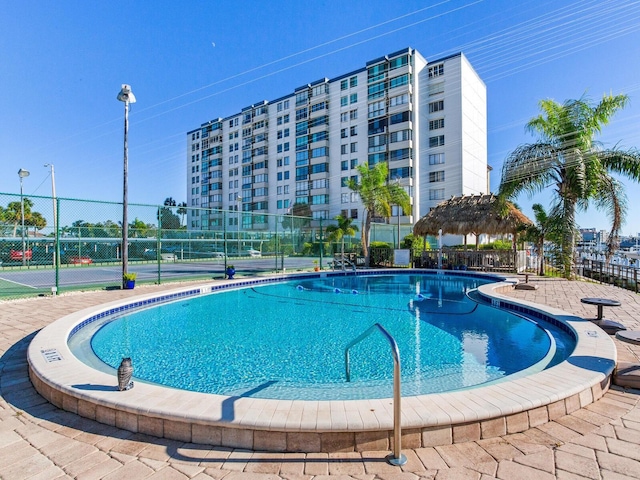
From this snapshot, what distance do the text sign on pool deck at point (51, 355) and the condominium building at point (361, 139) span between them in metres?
22.7

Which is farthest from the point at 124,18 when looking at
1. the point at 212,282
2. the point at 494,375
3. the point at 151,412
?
the point at 494,375

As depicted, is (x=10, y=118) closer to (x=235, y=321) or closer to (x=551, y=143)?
(x=235, y=321)

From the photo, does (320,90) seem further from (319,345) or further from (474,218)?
(319,345)

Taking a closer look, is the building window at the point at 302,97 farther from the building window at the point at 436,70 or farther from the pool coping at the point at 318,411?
the pool coping at the point at 318,411

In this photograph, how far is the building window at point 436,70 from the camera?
3689cm

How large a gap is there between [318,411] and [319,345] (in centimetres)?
331

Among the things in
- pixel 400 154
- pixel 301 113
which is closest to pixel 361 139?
pixel 400 154

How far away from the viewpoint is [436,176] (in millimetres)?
36750

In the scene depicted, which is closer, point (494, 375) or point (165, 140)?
point (494, 375)

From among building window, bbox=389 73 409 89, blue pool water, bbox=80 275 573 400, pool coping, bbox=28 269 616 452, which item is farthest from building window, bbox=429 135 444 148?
pool coping, bbox=28 269 616 452

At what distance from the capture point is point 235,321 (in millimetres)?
7875

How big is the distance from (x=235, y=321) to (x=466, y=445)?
234 inches

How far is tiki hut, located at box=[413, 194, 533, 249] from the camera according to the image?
16938 mm

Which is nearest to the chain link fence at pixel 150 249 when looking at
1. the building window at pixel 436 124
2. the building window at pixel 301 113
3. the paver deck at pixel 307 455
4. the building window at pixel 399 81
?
the paver deck at pixel 307 455
